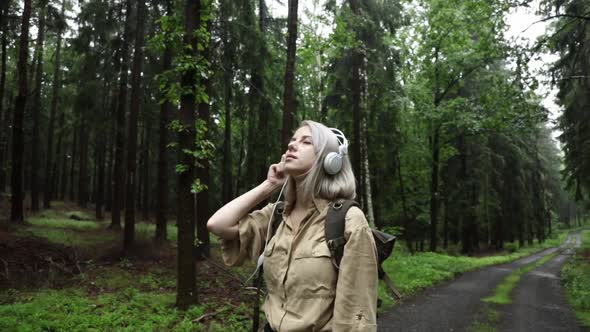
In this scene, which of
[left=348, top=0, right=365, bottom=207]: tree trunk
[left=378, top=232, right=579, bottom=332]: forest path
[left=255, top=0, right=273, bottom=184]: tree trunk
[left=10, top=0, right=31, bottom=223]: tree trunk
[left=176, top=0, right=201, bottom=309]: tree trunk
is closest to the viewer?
[left=176, top=0, right=201, bottom=309]: tree trunk

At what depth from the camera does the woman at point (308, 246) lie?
1.84m

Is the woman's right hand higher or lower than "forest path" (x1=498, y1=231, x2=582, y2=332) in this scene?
higher

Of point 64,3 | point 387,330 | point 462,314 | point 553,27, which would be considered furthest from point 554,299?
point 64,3

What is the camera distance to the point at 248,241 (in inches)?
94.0

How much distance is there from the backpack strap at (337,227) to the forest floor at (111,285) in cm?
435

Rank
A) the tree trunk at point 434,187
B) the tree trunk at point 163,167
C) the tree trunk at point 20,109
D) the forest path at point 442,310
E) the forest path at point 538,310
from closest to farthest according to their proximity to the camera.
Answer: the forest path at point 442,310
the forest path at point 538,310
the tree trunk at point 163,167
the tree trunk at point 20,109
the tree trunk at point 434,187

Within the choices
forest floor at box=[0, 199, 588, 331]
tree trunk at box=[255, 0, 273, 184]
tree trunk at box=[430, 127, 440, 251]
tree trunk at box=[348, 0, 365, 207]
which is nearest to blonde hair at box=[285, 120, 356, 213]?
forest floor at box=[0, 199, 588, 331]

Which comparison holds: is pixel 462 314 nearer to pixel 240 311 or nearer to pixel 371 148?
pixel 240 311

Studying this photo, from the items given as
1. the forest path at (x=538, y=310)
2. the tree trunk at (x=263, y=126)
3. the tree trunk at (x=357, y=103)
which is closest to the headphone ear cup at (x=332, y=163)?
the forest path at (x=538, y=310)

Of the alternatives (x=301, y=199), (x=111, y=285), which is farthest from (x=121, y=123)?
(x=301, y=199)

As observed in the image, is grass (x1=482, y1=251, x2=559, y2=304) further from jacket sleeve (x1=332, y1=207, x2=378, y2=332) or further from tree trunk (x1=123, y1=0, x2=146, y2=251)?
jacket sleeve (x1=332, y1=207, x2=378, y2=332)

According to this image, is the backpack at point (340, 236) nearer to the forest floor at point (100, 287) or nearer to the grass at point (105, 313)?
the forest floor at point (100, 287)

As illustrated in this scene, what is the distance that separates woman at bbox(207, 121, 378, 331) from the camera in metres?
1.84

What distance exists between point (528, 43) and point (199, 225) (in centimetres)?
1128
